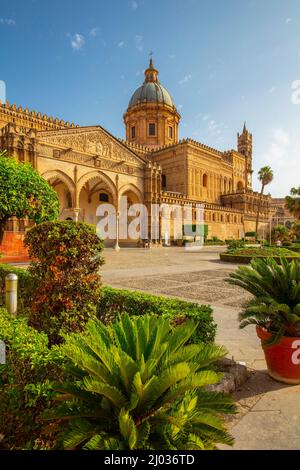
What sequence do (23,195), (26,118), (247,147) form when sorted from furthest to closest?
(247,147), (26,118), (23,195)

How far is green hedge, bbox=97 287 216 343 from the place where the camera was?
347 centimetres

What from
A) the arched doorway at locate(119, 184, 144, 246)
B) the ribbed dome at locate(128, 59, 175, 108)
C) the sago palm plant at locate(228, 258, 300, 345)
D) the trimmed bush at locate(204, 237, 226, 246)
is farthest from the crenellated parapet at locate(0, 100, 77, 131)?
the sago palm plant at locate(228, 258, 300, 345)

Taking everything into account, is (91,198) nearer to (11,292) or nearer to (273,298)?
(11,292)

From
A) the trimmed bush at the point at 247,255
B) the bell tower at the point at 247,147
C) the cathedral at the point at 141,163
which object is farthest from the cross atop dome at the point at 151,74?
the trimmed bush at the point at 247,255

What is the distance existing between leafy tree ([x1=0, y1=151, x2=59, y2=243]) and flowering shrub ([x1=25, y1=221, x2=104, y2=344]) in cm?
1029

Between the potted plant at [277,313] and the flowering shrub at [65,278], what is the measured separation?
2287mm

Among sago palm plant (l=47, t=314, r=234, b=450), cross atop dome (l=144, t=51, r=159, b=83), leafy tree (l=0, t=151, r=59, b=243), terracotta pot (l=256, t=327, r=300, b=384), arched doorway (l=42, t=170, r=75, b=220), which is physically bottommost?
terracotta pot (l=256, t=327, r=300, b=384)

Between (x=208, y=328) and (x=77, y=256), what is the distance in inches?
86.6

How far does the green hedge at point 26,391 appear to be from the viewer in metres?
2.18

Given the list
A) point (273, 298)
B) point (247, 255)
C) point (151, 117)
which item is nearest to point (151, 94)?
point (151, 117)

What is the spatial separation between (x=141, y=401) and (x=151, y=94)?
50.6 meters

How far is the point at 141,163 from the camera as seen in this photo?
3372 cm

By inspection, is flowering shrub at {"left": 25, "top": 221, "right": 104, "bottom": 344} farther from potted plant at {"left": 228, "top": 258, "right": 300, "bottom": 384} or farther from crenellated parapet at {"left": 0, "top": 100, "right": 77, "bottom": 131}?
crenellated parapet at {"left": 0, "top": 100, "right": 77, "bottom": 131}
